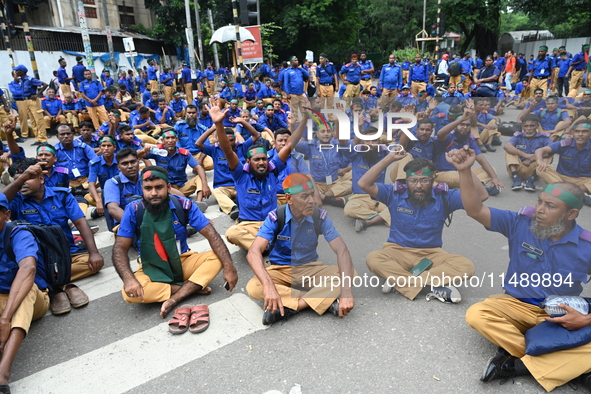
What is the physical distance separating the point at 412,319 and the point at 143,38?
29703mm

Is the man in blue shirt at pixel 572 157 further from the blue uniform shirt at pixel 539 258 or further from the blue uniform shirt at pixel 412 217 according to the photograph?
the blue uniform shirt at pixel 412 217

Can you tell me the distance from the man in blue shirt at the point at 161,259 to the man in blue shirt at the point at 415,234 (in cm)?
135

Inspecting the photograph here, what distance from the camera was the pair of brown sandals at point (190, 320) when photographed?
10.7 ft

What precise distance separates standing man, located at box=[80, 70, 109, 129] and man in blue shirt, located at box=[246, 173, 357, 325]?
35.3 ft

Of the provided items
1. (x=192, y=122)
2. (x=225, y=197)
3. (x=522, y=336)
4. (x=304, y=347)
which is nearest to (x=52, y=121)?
(x=192, y=122)

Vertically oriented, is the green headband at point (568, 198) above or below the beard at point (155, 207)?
above

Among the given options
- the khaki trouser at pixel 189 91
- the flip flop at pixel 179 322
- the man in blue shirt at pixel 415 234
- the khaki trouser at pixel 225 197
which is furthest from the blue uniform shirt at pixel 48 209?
the khaki trouser at pixel 189 91

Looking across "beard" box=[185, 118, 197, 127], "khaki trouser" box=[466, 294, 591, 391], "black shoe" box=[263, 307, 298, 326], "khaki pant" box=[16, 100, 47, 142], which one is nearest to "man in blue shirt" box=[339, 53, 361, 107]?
"beard" box=[185, 118, 197, 127]

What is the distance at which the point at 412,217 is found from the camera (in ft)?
11.0

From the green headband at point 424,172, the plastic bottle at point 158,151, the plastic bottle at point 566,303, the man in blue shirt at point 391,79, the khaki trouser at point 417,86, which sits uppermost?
the man in blue shirt at point 391,79

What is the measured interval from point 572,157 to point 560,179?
1.52 feet

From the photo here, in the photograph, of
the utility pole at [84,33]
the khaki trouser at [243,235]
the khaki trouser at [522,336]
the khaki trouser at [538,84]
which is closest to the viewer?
the khaki trouser at [522,336]

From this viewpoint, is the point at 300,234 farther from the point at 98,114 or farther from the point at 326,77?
the point at 326,77

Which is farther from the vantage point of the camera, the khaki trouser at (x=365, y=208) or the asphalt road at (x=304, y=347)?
the khaki trouser at (x=365, y=208)
